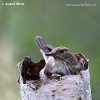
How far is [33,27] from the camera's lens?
977mm

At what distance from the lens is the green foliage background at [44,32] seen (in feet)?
3.17

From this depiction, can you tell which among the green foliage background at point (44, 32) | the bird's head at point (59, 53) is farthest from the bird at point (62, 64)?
the green foliage background at point (44, 32)

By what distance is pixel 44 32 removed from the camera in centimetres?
98

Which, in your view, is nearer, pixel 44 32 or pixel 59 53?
pixel 59 53

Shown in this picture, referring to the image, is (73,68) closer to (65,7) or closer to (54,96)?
(54,96)

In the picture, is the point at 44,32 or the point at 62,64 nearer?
the point at 62,64

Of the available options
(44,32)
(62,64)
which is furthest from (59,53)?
(44,32)

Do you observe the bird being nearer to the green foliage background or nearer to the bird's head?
the bird's head

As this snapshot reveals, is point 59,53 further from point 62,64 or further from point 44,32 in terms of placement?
point 44,32

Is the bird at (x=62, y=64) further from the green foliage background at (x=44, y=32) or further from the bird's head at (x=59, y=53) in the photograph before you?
the green foliage background at (x=44, y=32)

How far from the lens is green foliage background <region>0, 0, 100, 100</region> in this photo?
3.17ft

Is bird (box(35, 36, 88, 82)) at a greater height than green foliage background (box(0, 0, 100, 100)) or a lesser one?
lesser

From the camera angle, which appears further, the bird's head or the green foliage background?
the green foliage background

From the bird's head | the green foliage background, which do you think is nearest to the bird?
the bird's head
